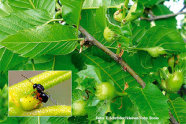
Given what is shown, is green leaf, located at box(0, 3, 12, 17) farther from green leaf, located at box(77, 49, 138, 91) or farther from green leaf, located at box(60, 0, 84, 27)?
green leaf, located at box(77, 49, 138, 91)

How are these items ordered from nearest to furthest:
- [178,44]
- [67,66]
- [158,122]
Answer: [158,122] → [178,44] → [67,66]

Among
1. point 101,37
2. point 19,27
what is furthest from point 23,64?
point 101,37

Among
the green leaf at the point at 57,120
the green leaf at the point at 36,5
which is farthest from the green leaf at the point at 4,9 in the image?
the green leaf at the point at 57,120

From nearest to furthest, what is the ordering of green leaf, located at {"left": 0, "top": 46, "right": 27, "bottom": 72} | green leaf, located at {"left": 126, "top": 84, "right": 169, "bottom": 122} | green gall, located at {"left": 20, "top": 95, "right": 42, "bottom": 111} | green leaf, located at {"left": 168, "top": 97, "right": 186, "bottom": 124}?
green leaf, located at {"left": 126, "top": 84, "right": 169, "bottom": 122}, green gall, located at {"left": 20, "top": 95, "right": 42, "bottom": 111}, green leaf, located at {"left": 0, "top": 46, "right": 27, "bottom": 72}, green leaf, located at {"left": 168, "top": 97, "right": 186, "bottom": 124}

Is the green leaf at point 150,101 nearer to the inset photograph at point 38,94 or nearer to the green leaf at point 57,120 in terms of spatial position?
the inset photograph at point 38,94

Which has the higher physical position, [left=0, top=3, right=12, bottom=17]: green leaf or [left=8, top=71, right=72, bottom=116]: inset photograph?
[left=0, top=3, right=12, bottom=17]: green leaf

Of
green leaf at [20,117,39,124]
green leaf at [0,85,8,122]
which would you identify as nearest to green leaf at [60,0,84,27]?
green leaf at [20,117,39,124]

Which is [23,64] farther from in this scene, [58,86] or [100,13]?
[100,13]
